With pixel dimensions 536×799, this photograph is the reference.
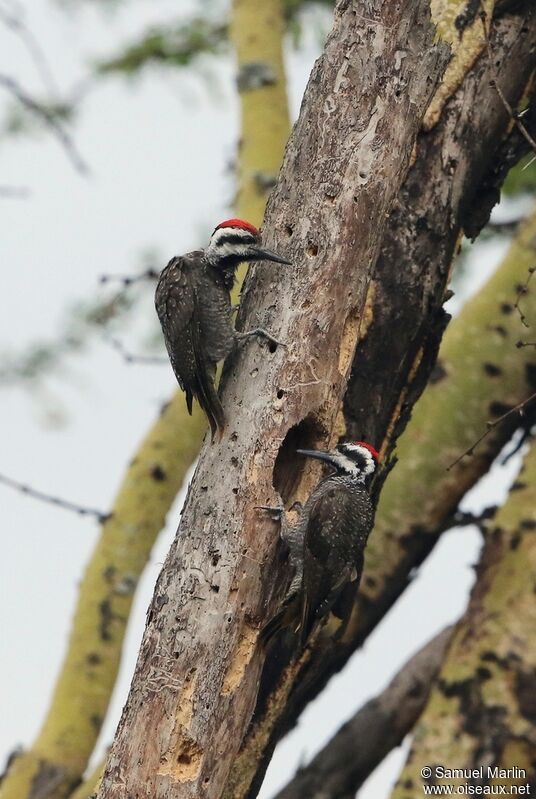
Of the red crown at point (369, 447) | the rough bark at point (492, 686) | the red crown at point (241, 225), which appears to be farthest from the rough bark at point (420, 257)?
the rough bark at point (492, 686)

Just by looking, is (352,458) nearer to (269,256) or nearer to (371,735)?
(269,256)

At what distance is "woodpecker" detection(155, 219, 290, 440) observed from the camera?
4.82 m

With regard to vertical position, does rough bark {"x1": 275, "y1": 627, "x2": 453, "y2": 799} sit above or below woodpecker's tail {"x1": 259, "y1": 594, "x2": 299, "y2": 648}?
above

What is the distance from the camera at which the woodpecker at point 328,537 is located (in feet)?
15.5

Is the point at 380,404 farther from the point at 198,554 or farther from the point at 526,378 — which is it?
the point at 526,378

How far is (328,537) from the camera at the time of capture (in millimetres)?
5012

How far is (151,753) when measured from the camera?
4223 mm

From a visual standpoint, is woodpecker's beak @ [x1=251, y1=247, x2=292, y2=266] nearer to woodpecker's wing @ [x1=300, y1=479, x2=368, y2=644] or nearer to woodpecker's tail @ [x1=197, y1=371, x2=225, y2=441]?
woodpecker's tail @ [x1=197, y1=371, x2=225, y2=441]

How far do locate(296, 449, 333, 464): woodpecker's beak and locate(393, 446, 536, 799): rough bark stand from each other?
2080 millimetres

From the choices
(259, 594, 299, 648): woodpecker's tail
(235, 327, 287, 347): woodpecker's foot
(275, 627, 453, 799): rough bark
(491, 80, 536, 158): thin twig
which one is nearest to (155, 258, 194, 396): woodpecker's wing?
(235, 327, 287, 347): woodpecker's foot

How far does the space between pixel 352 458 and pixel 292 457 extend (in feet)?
0.93

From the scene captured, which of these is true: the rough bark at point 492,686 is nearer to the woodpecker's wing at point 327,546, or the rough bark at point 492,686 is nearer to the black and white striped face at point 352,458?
the woodpecker's wing at point 327,546

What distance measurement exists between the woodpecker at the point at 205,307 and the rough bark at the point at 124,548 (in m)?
2.30

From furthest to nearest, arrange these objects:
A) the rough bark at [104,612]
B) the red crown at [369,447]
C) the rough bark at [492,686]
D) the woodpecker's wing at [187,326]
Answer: the rough bark at [104,612] < the rough bark at [492,686] < the red crown at [369,447] < the woodpecker's wing at [187,326]
